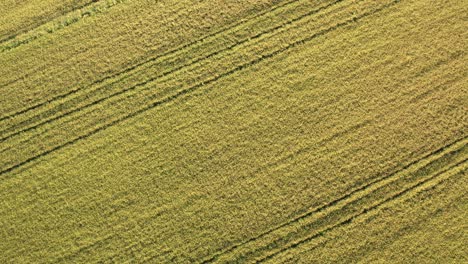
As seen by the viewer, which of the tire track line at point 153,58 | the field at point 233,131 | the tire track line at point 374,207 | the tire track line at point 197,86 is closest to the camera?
the tire track line at point 374,207

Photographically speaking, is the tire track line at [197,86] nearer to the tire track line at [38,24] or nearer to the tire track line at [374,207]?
the tire track line at [38,24]

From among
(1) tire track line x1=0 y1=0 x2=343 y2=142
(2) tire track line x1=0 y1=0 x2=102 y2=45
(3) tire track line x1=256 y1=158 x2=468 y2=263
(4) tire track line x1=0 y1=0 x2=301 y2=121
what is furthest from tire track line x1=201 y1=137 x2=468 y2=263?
(2) tire track line x1=0 y1=0 x2=102 y2=45

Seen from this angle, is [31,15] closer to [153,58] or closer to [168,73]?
[153,58]

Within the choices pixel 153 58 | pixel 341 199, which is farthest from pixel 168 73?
pixel 341 199

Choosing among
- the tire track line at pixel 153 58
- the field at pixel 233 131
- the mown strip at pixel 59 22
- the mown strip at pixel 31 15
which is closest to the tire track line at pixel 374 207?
the field at pixel 233 131

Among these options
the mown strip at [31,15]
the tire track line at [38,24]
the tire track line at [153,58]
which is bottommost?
the tire track line at [153,58]

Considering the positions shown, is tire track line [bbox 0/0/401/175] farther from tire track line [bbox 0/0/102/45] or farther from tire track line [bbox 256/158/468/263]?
tire track line [bbox 256/158/468/263]

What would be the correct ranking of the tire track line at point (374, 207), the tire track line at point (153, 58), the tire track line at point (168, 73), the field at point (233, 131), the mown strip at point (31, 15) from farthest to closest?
the mown strip at point (31, 15) < the tire track line at point (153, 58) < the tire track line at point (168, 73) < the field at point (233, 131) < the tire track line at point (374, 207)

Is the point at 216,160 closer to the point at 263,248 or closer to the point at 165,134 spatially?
the point at 165,134
